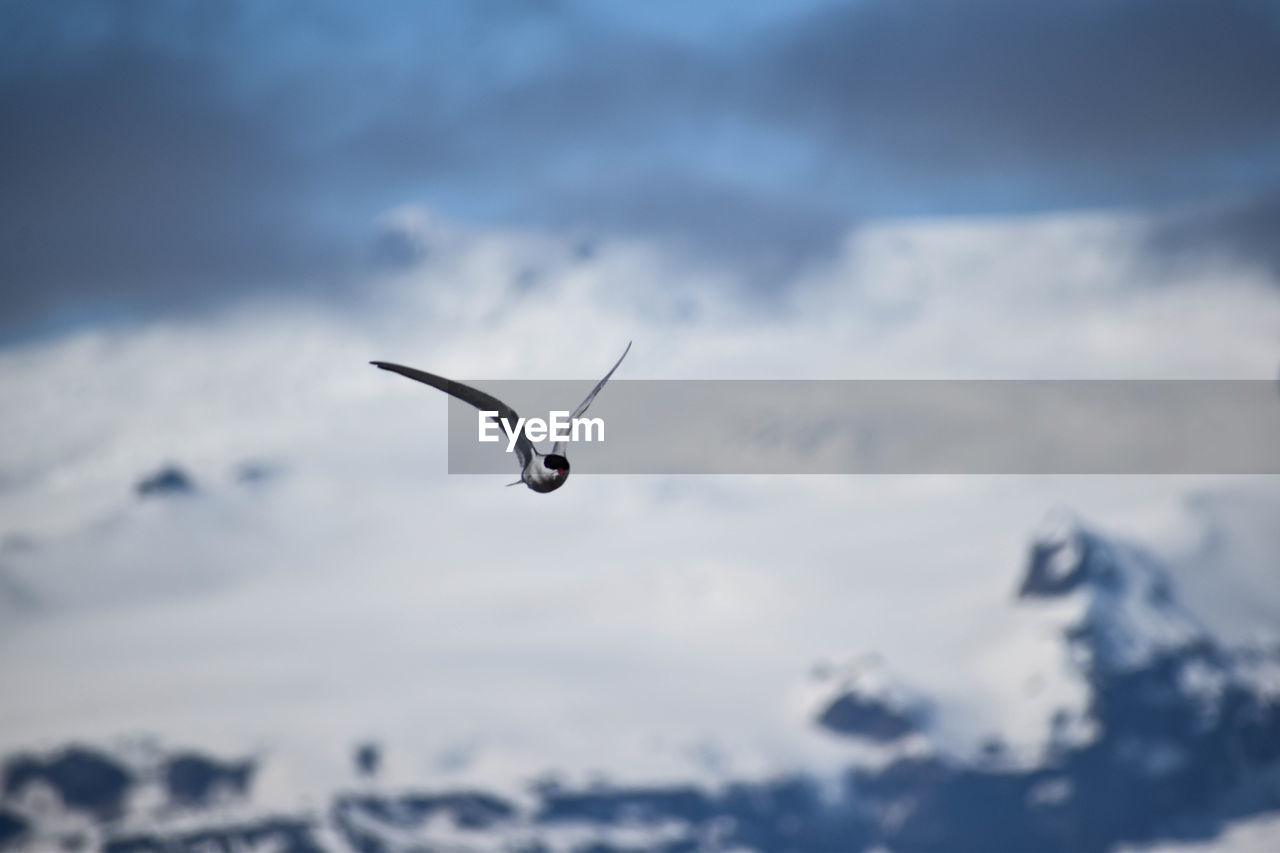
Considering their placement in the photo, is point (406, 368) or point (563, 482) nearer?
point (406, 368)

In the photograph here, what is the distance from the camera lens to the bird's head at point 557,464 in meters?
31.9

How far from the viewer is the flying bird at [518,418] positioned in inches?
1197

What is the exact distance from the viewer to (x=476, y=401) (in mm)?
31391

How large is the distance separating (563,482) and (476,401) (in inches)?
76.1

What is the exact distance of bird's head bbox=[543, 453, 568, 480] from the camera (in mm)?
31922

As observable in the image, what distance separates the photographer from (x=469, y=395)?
103 feet

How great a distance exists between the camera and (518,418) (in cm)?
3231

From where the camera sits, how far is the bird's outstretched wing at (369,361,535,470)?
30281mm

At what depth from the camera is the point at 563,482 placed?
32.2m

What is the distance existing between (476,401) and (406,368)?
5.30ft

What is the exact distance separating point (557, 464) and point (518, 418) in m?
0.97

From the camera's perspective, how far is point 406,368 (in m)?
30.1

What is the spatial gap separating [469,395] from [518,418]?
1.12 m

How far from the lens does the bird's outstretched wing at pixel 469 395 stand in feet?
99.3
